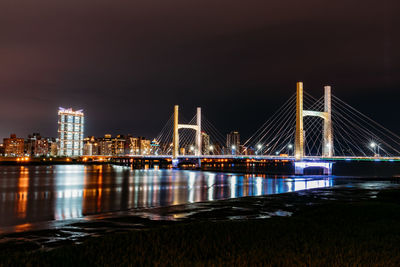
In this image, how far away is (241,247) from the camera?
9.79 m

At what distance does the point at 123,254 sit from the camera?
29.3 ft

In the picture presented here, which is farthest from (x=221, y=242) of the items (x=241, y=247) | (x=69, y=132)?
(x=69, y=132)

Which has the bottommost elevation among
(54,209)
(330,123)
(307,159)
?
(54,209)

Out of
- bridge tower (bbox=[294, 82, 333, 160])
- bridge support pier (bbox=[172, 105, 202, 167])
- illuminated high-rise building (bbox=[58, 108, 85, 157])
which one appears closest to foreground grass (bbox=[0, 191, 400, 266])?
bridge tower (bbox=[294, 82, 333, 160])

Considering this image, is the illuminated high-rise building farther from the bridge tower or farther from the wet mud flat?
the wet mud flat

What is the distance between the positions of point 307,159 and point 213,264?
55287mm

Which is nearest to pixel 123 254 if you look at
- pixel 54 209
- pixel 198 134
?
pixel 54 209

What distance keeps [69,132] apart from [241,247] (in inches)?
7379

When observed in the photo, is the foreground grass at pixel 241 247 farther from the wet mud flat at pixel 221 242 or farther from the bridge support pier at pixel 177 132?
the bridge support pier at pixel 177 132

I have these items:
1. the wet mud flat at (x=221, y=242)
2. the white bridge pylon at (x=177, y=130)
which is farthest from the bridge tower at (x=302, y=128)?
the wet mud flat at (x=221, y=242)

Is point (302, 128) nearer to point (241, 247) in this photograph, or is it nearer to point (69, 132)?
point (241, 247)

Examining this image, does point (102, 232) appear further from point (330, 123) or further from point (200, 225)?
point (330, 123)

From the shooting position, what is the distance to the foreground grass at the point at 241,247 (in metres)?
8.21

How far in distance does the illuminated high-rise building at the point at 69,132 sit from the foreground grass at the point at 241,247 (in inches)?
7089
